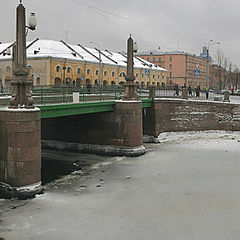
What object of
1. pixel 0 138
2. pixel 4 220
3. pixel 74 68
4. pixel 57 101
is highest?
pixel 74 68

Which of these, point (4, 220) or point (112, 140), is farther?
point (112, 140)

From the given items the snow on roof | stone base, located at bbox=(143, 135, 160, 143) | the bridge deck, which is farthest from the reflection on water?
the snow on roof

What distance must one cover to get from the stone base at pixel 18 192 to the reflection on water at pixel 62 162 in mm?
3125

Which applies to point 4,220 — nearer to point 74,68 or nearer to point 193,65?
point 74,68

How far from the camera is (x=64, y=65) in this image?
200 ft

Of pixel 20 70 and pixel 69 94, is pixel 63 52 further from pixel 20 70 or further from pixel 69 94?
pixel 20 70

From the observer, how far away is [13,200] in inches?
640

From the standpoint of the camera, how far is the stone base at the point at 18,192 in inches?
649

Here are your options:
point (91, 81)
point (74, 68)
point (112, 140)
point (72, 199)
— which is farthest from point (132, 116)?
point (91, 81)

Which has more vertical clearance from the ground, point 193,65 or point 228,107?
point 193,65

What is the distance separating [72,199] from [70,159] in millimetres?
10152

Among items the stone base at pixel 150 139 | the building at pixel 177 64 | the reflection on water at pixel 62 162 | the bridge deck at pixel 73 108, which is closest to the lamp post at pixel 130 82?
the bridge deck at pixel 73 108

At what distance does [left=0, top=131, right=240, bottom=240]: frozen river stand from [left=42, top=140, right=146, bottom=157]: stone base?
1.58 meters

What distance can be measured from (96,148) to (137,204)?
13187mm
